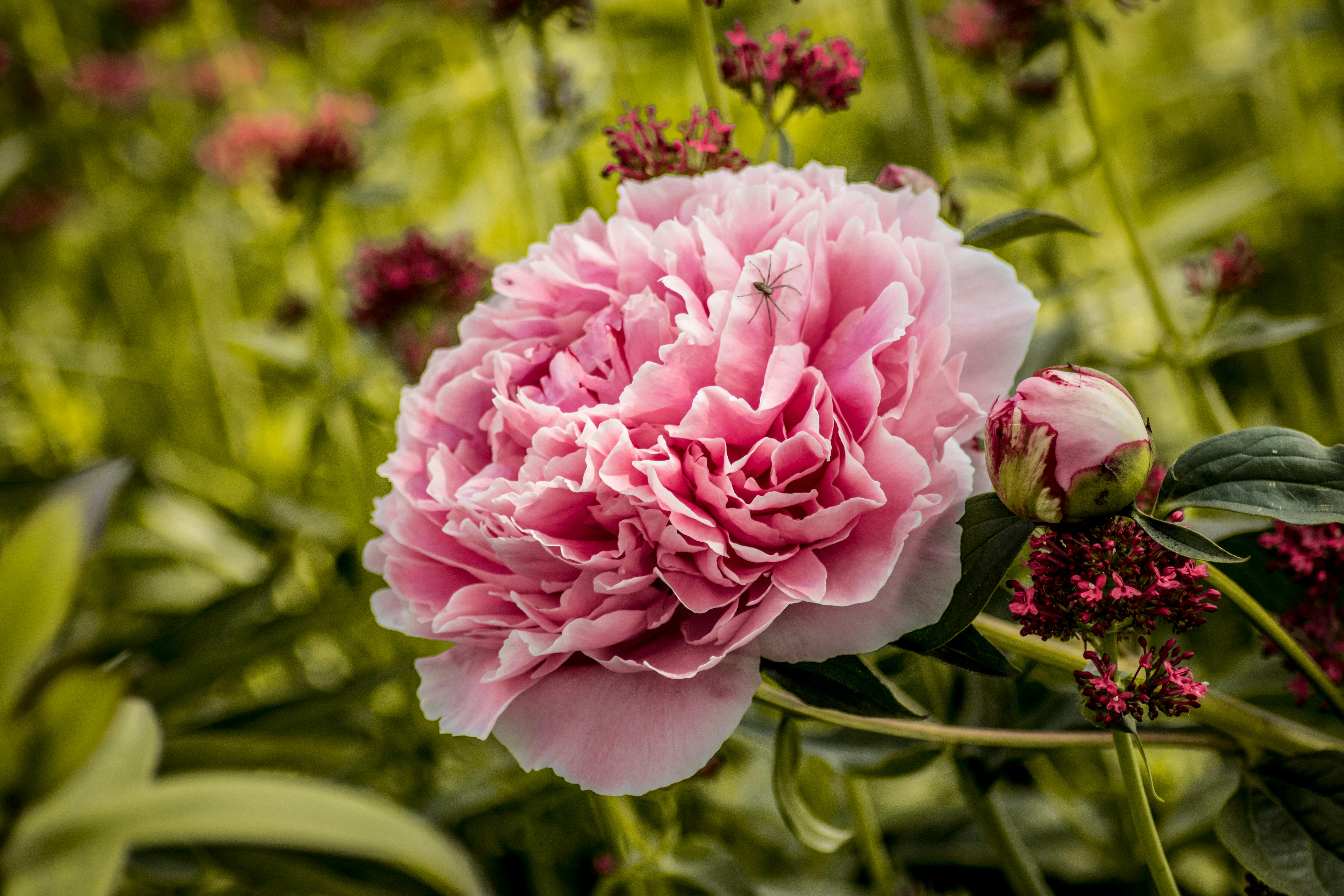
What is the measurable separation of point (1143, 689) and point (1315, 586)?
166 millimetres

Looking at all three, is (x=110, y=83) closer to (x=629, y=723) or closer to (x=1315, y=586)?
(x=629, y=723)

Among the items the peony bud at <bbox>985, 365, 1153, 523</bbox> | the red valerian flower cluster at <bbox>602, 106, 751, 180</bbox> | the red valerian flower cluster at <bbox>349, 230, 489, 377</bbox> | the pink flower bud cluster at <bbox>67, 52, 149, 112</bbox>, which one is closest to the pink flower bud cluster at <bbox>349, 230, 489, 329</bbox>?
the red valerian flower cluster at <bbox>349, 230, 489, 377</bbox>

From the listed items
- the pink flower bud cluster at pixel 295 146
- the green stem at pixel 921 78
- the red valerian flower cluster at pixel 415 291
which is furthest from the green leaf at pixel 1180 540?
the pink flower bud cluster at pixel 295 146

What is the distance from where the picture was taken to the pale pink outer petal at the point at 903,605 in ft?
1.13

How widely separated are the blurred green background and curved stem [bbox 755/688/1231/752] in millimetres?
53

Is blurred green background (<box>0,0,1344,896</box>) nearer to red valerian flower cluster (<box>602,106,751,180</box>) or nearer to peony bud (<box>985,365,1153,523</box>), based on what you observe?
red valerian flower cluster (<box>602,106,751,180</box>)

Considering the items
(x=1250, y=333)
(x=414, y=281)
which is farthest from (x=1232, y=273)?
(x=414, y=281)

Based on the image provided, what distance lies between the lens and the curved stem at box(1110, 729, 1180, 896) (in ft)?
1.19

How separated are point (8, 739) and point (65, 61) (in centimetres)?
156

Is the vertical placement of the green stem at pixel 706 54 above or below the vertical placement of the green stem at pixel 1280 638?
above

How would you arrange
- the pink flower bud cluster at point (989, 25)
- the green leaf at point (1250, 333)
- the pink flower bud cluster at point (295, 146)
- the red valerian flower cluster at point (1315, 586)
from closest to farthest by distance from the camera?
the red valerian flower cluster at point (1315, 586), the green leaf at point (1250, 333), the pink flower bud cluster at point (989, 25), the pink flower bud cluster at point (295, 146)

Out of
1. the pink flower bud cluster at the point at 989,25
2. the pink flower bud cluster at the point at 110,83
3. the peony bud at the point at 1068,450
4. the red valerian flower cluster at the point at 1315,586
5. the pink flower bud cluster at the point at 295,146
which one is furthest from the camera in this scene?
the pink flower bud cluster at the point at 110,83

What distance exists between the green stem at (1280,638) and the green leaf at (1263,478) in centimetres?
3

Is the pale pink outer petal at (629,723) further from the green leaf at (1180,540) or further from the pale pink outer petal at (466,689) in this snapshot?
the green leaf at (1180,540)
